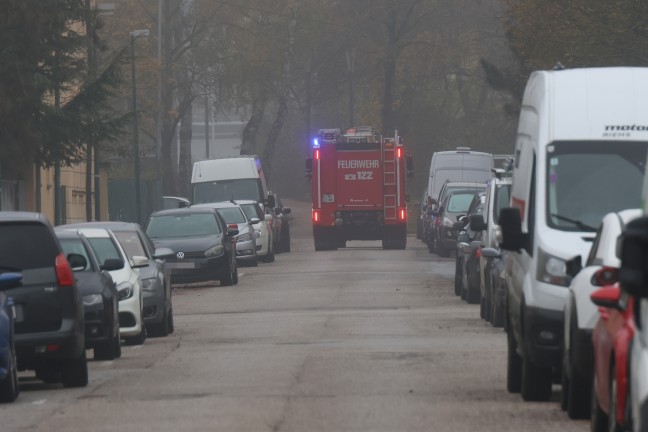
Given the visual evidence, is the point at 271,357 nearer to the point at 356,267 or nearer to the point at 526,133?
the point at 526,133

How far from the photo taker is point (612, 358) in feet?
29.6

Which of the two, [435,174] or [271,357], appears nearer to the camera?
[271,357]

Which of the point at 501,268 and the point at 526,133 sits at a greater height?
the point at 526,133

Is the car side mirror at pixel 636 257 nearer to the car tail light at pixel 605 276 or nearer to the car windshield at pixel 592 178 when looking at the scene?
the car tail light at pixel 605 276

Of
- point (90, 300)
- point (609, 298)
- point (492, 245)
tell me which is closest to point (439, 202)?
point (492, 245)

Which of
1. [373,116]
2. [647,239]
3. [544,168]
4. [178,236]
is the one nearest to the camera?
[647,239]

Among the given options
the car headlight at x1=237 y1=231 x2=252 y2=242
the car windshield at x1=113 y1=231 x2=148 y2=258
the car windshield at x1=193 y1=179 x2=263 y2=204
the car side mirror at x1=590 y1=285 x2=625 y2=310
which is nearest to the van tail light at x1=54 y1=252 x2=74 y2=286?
the car side mirror at x1=590 y1=285 x2=625 y2=310

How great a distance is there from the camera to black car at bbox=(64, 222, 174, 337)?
21188 mm

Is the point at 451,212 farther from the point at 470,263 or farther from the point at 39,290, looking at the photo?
the point at 39,290

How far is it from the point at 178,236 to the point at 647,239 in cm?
2779

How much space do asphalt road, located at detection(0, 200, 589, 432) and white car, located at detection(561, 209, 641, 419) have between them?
0.23 meters

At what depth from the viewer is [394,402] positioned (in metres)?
13.1

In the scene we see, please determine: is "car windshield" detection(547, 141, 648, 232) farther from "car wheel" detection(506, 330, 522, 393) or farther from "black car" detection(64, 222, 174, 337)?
"black car" detection(64, 222, 174, 337)

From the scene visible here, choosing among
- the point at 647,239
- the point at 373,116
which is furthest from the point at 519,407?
the point at 373,116
